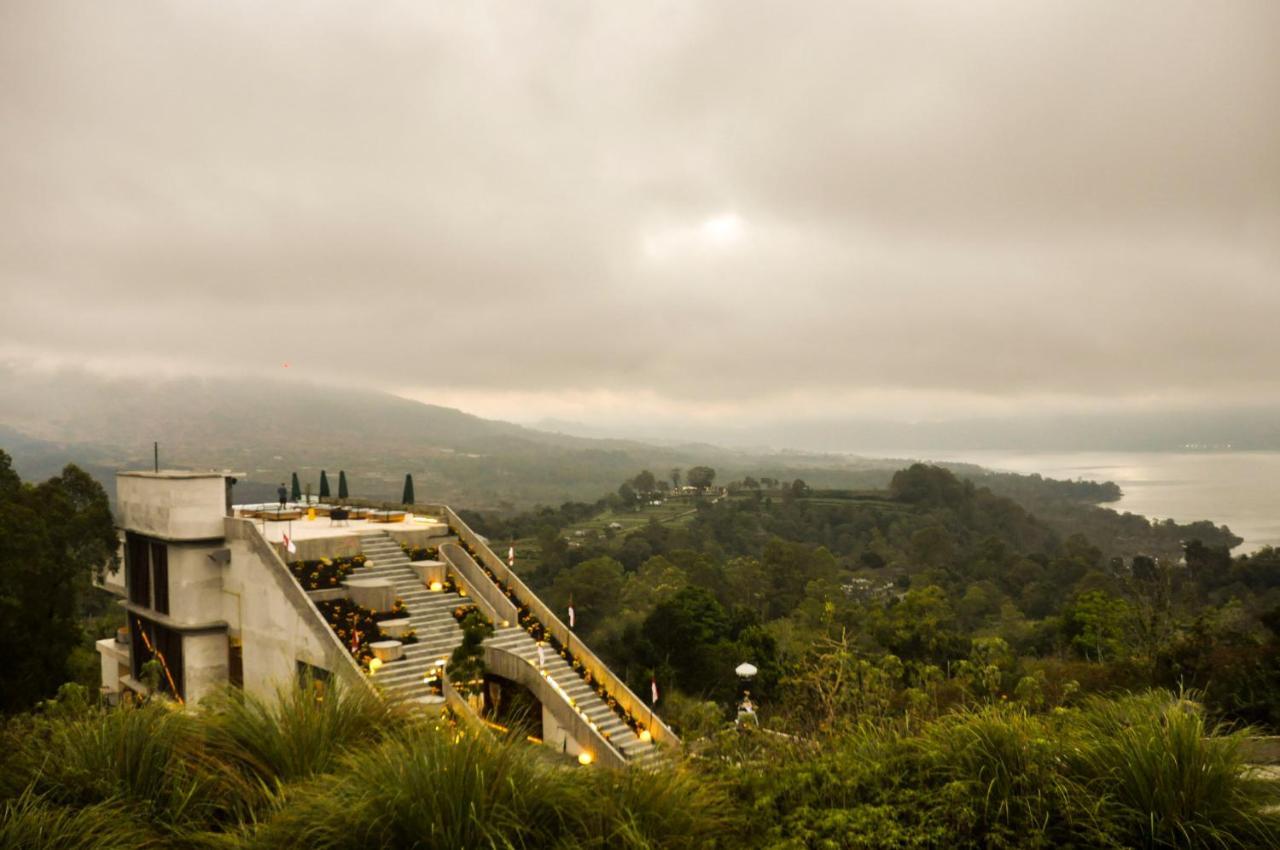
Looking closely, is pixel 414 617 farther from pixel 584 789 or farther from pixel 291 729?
pixel 584 789

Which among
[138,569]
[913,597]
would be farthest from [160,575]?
[913,597]

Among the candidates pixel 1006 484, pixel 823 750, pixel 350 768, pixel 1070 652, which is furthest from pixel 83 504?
pixel 1006 484

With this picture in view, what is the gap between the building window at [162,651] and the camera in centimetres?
1717

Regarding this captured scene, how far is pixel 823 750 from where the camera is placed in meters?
5.23

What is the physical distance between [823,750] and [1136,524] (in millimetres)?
113658

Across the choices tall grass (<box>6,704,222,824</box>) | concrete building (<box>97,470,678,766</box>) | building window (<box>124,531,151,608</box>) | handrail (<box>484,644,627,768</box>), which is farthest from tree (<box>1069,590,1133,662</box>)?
building window (<box>124,531,151,608</box>)

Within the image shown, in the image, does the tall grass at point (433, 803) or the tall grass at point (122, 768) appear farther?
the tall grass at point (122, 768)

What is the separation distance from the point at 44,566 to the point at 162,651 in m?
4.62

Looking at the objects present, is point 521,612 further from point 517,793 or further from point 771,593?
point 771,593

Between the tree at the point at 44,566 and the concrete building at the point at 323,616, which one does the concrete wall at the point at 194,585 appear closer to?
the concrete building at the point at 323,616

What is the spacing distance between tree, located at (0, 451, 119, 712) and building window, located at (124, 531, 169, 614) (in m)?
2.26

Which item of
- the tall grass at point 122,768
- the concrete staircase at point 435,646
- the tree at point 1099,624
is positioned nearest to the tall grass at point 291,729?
the tall grass at point 122,768

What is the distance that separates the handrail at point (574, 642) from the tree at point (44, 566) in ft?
32.9

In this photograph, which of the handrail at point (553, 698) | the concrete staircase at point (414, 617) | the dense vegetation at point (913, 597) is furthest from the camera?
the dense vegetation at point (913, 597)
